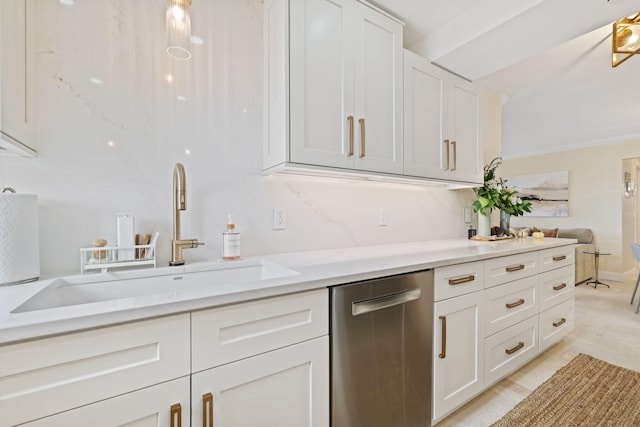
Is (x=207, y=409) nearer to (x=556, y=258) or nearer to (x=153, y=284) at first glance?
(x=153, y=284)

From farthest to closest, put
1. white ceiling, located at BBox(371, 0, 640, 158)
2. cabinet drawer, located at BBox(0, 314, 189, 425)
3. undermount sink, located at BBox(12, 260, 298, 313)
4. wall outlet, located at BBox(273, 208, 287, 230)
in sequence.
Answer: wall outlet, located at BBox(273, 208, 287, 230) < white ceiling, located at BBox(371, 0, 640, 158) < undermount sink, located at BBox(12, 260, 298, 313) < cabinet drawer, located at BBox(0, 314, 189, 425)

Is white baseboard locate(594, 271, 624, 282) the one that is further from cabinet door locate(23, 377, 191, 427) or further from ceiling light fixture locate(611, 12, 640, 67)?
cabinet door locate(23, 377, 191, 427)

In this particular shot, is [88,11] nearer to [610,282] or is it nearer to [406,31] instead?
[406,31]

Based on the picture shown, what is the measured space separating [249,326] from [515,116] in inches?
Result: 206

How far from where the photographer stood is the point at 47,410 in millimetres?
643

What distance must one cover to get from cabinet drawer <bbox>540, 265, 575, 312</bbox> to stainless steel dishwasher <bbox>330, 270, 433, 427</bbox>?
52.3 inches

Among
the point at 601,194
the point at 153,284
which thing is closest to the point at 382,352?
the point at 153,284

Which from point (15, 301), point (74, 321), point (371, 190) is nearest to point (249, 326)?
point (74, 321)

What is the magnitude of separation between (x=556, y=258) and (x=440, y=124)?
1427 mm

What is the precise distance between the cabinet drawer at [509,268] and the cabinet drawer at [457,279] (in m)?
0.08

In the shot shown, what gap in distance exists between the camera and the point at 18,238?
0.94 m

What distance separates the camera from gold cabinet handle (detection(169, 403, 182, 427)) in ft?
2.54

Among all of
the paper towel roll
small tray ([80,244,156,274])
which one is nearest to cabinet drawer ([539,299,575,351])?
small tray ([80,244,156,274])

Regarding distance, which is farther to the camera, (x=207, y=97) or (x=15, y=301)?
(x=207, y=97)
